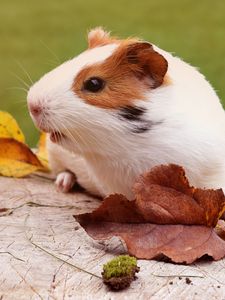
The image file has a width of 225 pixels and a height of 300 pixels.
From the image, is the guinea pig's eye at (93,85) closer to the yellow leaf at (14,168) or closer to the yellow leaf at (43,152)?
the yellow leaf at (14,168)

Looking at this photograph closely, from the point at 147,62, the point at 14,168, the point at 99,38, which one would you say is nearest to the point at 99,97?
the point at 147,62

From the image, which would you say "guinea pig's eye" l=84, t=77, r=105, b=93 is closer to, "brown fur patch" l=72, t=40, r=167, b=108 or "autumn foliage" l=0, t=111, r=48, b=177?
"brown fur patch" l=72, t=40, r=167, b=108

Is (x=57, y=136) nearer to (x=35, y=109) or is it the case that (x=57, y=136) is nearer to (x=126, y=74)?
(x=35, y=109)

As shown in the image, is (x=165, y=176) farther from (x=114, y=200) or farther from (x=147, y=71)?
(x=147, y=71)

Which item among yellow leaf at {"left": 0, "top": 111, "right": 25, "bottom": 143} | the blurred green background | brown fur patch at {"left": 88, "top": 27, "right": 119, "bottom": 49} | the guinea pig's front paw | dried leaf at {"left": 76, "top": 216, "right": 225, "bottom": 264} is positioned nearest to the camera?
dried leaf at {"left": 76, "top": 216, "right": 225, "bottom": 264}

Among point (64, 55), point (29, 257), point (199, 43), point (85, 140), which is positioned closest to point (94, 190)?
point (85, 140)

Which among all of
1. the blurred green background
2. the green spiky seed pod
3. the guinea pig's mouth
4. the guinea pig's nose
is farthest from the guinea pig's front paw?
the blurred green background

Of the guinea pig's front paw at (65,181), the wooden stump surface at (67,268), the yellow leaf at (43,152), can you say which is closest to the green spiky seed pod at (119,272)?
the wooden stump surface at (67,268)
